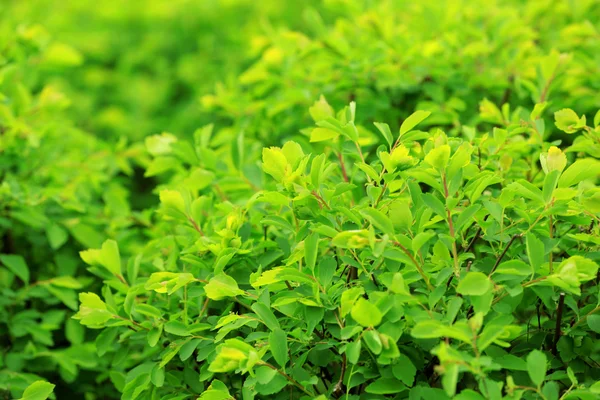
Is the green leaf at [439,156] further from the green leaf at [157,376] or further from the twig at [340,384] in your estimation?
the green leaf at [157,376]

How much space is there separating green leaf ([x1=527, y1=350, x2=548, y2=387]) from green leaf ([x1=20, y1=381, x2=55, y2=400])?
129cm

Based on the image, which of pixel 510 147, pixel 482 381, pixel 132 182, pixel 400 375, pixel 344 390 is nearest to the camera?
pixel 482 381

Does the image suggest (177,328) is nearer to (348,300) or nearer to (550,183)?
(348,300)

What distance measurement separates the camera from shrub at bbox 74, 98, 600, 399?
1571 millimetres

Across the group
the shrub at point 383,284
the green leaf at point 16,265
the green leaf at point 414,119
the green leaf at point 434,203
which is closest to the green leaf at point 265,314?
the shrub at point 383,284

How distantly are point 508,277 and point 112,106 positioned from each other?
3958 millimetres

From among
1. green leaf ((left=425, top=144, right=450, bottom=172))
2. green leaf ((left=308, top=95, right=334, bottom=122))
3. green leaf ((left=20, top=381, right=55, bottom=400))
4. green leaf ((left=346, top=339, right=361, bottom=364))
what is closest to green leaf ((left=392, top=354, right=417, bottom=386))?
green leaf ((left=346, top=339, right=361, bottom=364))

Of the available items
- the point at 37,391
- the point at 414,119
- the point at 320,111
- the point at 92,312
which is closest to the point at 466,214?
the point at 414,119

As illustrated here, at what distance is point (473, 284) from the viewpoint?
155 centimetres

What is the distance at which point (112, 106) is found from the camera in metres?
4.96

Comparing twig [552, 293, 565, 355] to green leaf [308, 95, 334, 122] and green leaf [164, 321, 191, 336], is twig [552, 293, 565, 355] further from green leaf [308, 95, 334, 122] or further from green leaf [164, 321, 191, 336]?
green leaf [164, 321, 191, 336]

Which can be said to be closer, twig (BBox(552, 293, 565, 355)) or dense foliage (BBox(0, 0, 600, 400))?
dense foliage (BBox(0, 0, 600, 400))

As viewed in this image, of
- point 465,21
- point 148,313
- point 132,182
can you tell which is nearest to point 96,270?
point 148,313

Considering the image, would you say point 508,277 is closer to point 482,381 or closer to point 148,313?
point 482,381
